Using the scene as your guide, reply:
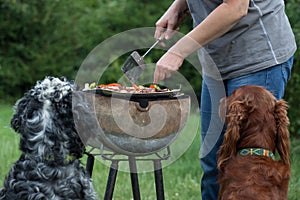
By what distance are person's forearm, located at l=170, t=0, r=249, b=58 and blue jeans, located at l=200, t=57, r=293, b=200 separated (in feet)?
1.50

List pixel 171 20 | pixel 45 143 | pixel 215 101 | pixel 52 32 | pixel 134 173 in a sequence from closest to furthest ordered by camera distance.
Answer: pixel 45 143
pixel 134 173
pixel 215 101
pixel 171 20
pixel 52 32

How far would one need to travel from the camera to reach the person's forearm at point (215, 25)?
4.16m

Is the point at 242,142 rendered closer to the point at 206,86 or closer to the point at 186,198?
the point at 206,86

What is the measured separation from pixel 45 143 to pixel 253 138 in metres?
1.36

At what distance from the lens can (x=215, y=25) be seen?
4203 mm

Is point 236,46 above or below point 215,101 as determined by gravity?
above

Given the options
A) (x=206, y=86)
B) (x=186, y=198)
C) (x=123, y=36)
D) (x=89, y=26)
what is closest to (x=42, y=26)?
(x=89, y=26)

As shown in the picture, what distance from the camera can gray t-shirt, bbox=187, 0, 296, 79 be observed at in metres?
4.44

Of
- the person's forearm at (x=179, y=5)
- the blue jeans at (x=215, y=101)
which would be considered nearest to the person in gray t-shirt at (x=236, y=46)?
the blue jeans at (x=215, y=101)

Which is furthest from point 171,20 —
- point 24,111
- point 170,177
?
point 170,177

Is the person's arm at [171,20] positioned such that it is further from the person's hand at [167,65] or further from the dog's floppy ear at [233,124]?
the dog's floppy ear at [233,124]

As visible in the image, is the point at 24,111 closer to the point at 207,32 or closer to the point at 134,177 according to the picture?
the point at 134,177

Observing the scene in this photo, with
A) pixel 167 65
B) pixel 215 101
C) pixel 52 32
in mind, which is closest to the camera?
pixel 167 65

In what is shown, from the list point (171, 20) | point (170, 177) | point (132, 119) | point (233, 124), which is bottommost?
point (170, 177)
